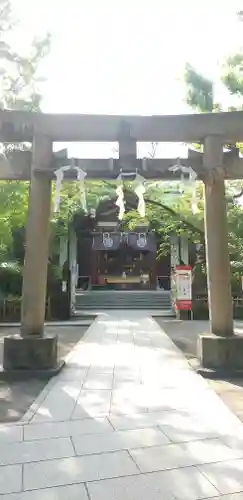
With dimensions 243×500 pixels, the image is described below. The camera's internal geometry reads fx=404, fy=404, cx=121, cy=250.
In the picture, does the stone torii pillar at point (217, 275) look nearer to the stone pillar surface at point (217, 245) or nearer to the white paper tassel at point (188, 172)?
the stone pillar surface at point (217, 245)

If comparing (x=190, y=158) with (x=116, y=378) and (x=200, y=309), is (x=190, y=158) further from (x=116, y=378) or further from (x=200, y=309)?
(x=200, y=309)

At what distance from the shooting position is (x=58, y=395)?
5.45 m

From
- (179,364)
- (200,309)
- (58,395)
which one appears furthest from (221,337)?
(200,309)

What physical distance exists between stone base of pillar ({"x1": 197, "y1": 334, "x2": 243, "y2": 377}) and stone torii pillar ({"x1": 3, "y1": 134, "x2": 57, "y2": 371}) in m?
2.50

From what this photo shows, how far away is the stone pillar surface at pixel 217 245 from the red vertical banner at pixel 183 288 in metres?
9.76

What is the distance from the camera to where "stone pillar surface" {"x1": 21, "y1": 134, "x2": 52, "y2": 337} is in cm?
670

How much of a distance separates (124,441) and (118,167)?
449 centimetres

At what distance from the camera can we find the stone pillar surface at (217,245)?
6680 mm

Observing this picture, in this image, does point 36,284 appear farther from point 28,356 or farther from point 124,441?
point 124,441

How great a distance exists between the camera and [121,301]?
22.9m

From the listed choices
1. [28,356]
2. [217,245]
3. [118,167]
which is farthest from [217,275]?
[28,356]

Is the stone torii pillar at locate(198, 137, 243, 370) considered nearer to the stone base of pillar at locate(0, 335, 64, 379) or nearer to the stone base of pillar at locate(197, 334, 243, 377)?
the stone base of pillar at locate(197, 334, 243, 377)

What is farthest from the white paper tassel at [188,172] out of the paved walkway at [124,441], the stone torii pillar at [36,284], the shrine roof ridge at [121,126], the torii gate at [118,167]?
the paved walkway at [124,441]

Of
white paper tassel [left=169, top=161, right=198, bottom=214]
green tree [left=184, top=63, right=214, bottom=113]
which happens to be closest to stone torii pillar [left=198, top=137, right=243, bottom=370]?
white paper tassel [left=169, top=161, right=198, bottom=214]
